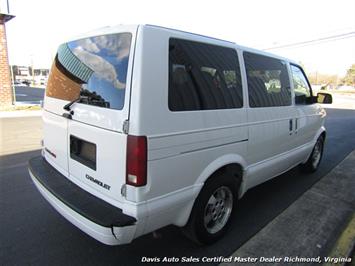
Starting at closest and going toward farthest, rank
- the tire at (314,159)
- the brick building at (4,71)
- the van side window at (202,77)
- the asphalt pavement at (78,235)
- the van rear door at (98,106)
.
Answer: the van rear door at (98,106)
the van side window at (202,77)
the asphalt pavement at (78,235)
the tire at (314,159)
the brick building at (4,71)

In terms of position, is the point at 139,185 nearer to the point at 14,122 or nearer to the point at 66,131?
the point at 66,131

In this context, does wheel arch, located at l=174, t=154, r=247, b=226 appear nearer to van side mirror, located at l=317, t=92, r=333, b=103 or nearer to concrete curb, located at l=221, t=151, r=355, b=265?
concrete curb, located at l=221, t=151, r=355, b=265

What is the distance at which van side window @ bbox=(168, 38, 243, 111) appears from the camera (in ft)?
7.68

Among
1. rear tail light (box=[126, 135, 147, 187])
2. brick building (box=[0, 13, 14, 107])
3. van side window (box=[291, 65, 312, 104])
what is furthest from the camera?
brick building (box=[0, 13, 14, 107])

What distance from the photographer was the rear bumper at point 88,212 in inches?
82.1

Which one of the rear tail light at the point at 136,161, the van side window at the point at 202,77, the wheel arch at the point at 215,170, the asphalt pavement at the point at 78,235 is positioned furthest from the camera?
the asphalt pavement at the point at 78,235

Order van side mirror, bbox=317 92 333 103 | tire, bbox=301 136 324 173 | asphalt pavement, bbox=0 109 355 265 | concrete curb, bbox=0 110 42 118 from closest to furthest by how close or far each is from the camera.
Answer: asphalt pavement, bbox=0 109 355 265
van side mirror, bbox=317 92 333 103
tire, bbox=301 136 324 173
concrete curb, bbox=0 110 42 118

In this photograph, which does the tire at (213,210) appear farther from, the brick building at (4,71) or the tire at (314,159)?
the brick building at (4,71)

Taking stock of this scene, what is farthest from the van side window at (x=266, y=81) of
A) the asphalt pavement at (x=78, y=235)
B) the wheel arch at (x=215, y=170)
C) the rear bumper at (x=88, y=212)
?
the rear bumper at (x=88, y=212)

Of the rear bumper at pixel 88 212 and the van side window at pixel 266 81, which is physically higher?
the van side window at pixel 266 81

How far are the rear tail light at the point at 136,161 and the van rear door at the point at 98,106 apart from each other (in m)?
0.06

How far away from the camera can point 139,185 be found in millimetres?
2113

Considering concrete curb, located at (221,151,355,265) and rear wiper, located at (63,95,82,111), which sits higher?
rear wiper, located at (63,95,82,111)

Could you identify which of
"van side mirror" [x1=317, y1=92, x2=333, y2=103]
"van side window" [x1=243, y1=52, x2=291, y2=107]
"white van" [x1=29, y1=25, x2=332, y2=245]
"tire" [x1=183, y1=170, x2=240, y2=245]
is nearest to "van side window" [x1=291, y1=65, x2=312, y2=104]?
"van side mirror" [x1=317, y1=92, x2=333, y2=103]
